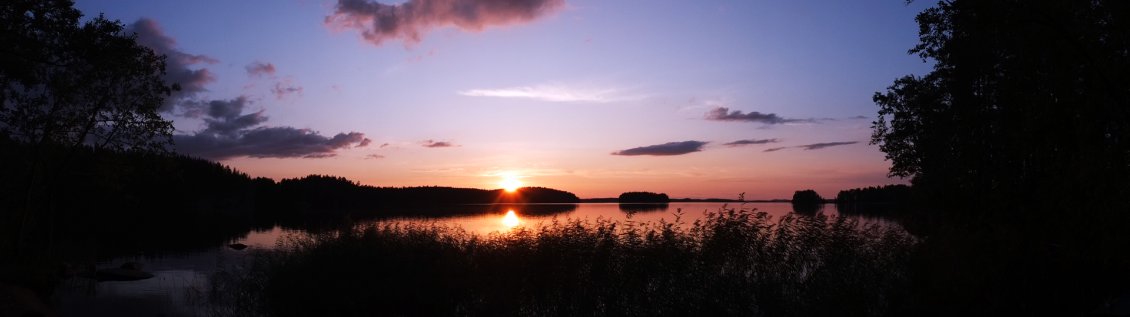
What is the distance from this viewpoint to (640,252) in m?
25.4

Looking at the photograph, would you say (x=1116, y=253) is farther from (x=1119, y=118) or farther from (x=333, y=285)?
(x=333, y=285)

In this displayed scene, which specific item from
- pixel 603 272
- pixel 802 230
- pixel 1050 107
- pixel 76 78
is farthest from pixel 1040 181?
pixel 76 78

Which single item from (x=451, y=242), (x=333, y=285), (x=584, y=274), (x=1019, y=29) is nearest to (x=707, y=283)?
(x=584, y=274)

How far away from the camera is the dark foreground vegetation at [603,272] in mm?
23578

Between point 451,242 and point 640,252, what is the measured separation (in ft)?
25.7

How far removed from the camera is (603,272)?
82.5ft

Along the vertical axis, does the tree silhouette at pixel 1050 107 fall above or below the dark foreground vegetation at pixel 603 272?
above

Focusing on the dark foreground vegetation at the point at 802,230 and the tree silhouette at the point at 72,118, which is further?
the tree silhouette at the point at 72,118

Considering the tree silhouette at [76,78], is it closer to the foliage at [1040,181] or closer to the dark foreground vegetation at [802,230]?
the dark foreground vegetation at [802,230]

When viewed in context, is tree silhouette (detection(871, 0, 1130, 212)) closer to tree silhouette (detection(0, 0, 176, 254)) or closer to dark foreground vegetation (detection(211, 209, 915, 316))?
dark foreground vegetation (detection(211, 209, 915, 316))

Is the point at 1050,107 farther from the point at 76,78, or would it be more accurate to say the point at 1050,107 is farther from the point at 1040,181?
the point at 76,78

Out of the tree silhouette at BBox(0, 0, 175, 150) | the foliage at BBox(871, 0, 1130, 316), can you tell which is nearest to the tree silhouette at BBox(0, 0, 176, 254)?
the tree silhouette at BBox(0, 0, 175, 150)

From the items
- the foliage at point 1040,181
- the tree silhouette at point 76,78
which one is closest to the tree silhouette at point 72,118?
the tree silhouette at point 76,78

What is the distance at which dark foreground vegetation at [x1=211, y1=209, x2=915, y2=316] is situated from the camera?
23.6 metres
